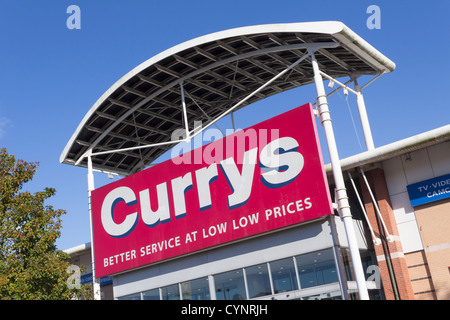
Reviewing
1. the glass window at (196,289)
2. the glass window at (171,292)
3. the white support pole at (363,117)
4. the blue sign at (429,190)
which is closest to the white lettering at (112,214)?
the glass window at (171,292)

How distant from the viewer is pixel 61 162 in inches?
1344

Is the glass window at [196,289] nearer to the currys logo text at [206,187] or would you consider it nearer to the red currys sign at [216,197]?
the red currys sign at [216,197]

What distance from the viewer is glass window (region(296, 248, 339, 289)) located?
70.2 feet

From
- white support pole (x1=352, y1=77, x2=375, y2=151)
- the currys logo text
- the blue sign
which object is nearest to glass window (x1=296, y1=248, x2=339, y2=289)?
the currys logo text

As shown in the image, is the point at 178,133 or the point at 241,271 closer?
the point at 241,271

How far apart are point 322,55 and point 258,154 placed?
7437 mm

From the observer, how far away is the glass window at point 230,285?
2370 cm

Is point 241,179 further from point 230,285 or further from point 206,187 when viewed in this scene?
point 230,285

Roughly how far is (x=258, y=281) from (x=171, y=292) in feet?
18.8

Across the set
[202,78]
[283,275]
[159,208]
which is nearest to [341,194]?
[283,275]

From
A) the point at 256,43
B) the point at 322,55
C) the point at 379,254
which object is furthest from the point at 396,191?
the point at 256,43

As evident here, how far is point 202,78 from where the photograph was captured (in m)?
31.6

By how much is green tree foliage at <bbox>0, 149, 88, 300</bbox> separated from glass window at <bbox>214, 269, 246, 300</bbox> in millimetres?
8928

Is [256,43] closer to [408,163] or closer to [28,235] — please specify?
[408,163]
